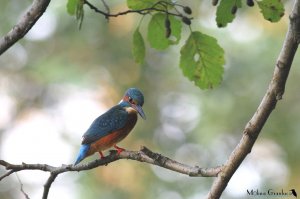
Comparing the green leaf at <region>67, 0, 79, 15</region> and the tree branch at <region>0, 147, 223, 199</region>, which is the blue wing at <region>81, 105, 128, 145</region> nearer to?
the tree branch at <region>0, 147, 223, 199</region>

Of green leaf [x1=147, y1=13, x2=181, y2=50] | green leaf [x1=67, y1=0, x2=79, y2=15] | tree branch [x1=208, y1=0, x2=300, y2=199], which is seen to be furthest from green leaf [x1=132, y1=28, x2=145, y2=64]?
tree branch [x1=208, y1=0, x2=300, y2=199]

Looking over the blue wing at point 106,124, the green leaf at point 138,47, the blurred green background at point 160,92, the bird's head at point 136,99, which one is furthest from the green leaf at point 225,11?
the blurred green background at point 160,92

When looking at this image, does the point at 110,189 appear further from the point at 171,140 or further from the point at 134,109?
the point at 134,109

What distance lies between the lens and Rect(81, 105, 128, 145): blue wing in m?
2.45

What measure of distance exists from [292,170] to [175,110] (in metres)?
1.95

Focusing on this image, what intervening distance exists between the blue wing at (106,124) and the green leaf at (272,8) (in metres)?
0.94

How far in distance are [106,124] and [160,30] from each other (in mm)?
723

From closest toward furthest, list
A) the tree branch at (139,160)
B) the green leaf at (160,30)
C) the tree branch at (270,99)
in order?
1. the tree branch at (270,99)
2. the tree branch at (139,160)
3. the green leaf at (160,30)

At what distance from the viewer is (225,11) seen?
1.73m

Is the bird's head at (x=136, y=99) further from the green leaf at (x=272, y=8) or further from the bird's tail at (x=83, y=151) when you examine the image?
the green leaf at (x=272, y=8)

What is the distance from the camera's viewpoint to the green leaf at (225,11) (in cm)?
168

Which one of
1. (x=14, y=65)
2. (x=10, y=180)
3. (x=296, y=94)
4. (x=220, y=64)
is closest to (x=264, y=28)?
(x=296, y=94)

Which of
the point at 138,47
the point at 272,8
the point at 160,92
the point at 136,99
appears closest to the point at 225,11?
the point at 272,8

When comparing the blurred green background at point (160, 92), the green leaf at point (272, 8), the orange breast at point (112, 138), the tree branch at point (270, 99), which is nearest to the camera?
the tree branch at point (270, 99)
